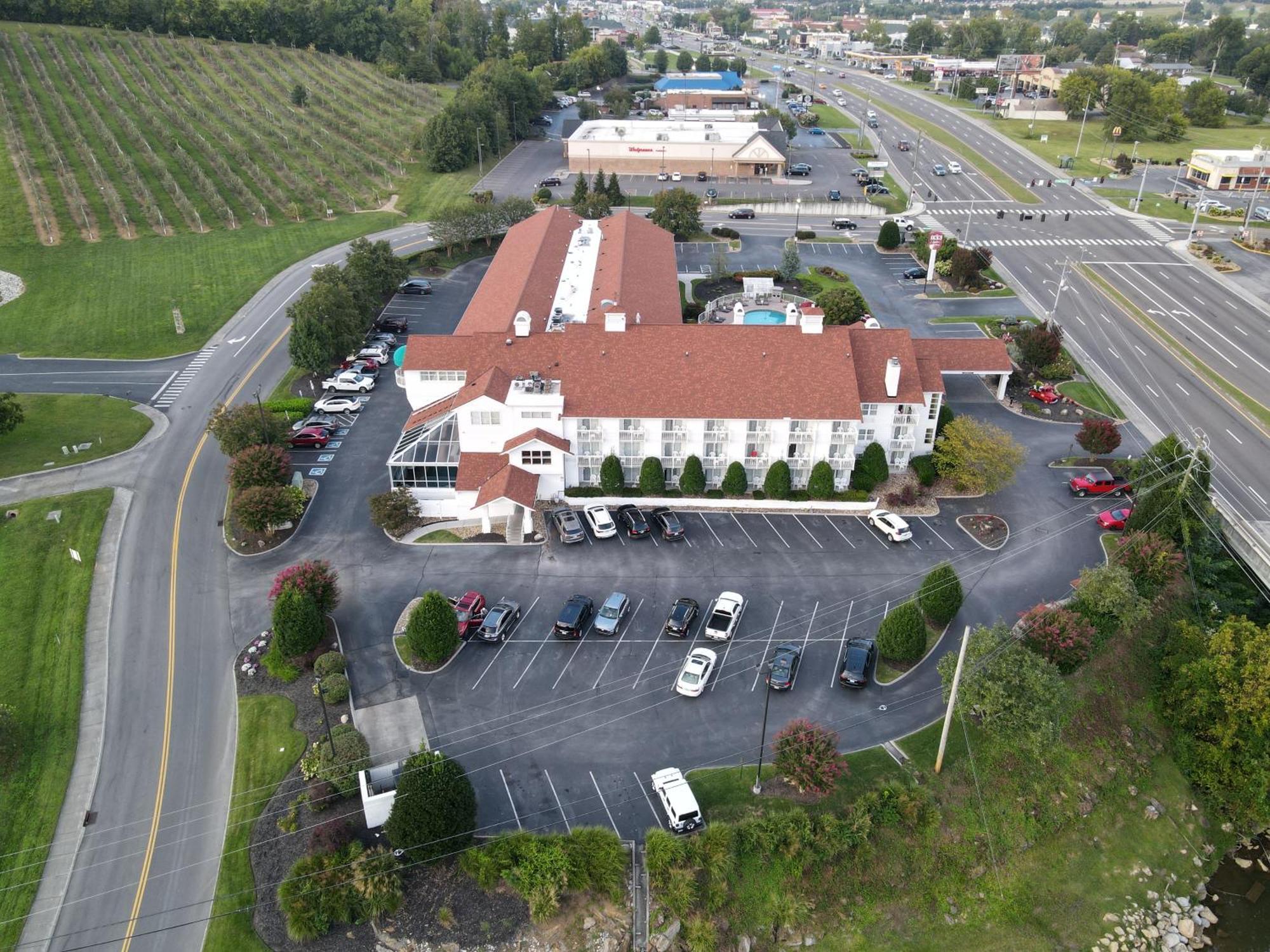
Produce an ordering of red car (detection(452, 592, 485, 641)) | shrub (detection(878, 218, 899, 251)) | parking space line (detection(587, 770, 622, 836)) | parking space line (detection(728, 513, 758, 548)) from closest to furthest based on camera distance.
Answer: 1. parking space line (detection(587, 770, 622, 836))
2. red car (detection(452, 592, 485, 641))
3. parking space line (detection(728, 513, 758, 548))
4. shrub (detection(878, 218, 899, 251))

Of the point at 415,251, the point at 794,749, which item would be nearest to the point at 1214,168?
the point at 415,251

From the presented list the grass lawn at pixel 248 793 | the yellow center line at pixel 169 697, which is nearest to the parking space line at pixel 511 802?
the grass lawn at pixel 248 793

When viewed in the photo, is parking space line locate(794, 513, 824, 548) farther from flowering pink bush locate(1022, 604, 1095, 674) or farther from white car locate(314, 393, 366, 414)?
white car locate(314, 393, 366, 414)

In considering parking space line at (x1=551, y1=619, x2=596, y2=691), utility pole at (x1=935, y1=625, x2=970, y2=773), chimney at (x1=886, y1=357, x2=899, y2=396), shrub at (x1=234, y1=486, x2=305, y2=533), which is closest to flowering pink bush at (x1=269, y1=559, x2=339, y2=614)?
shrub at (x1=234, y1=486, x2=305, y2=533)

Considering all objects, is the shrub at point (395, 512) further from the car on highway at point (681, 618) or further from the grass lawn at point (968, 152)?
the grass lawn at point (968, 152)

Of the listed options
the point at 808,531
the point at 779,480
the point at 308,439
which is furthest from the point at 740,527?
the point at 308,439

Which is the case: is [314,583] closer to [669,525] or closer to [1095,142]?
[669,525]
